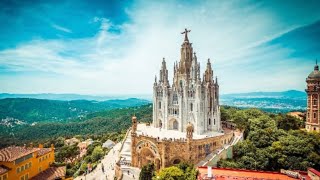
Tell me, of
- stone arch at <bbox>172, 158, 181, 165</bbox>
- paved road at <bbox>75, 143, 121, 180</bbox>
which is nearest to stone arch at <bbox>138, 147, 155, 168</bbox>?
stone arch at <bbox>172, 158, 181, 165</bbox>

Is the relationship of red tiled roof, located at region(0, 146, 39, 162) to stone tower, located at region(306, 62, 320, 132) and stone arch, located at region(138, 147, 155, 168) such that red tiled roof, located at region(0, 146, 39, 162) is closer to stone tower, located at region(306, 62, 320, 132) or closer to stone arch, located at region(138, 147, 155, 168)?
stone arch, located at region(138, 147, 155, 168)

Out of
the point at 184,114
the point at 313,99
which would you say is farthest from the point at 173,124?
the point at 313,99

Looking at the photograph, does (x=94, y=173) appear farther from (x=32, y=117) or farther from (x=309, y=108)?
(x=32, y=117)

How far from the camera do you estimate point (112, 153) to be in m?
50.4

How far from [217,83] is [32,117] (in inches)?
5054

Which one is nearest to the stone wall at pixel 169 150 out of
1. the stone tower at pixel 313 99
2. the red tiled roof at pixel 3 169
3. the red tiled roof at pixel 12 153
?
the red tiled roof at pixel 12 153

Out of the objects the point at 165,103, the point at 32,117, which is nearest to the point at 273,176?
the point at 165,103

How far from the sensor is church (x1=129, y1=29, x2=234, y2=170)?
36281 millimetres

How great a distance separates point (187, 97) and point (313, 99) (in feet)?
76.0

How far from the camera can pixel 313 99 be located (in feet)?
153

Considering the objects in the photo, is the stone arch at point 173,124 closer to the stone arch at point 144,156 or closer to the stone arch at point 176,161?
the stone arch at point 144,156

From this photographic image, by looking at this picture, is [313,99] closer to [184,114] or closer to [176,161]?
[184,114]

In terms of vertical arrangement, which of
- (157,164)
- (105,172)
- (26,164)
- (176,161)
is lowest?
(105,172)

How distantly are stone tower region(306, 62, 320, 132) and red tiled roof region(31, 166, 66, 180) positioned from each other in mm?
42089
